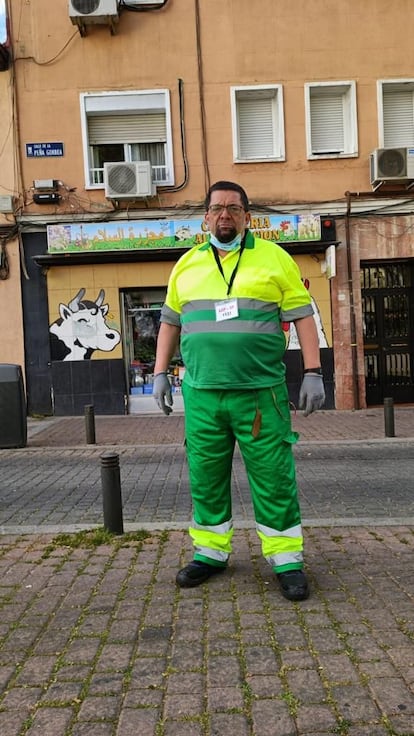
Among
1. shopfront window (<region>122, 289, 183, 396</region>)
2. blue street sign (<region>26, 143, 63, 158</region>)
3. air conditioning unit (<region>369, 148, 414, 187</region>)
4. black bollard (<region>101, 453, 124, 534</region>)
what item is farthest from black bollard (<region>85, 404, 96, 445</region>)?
air conditioning unit (<region>369, 148, 414, 187</region>)

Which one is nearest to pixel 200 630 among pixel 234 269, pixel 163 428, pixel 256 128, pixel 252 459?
pixel 252 459

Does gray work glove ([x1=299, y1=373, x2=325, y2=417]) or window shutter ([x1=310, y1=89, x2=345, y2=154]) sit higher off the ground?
window shutter ([x1=310, y1=89, x2=345, y2=154])

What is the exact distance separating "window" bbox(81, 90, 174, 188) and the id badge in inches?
398

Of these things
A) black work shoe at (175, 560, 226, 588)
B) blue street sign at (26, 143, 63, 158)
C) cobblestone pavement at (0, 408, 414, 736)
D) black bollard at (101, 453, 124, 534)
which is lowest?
cobblestone pavement at (0, 408, 414, 736)

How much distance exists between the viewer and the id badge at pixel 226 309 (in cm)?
329

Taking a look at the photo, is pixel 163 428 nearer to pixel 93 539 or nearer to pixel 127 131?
pixel 127 131

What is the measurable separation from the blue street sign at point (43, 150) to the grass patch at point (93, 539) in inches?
400

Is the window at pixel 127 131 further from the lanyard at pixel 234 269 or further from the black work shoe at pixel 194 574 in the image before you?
the black work shoe at pixel 194 574

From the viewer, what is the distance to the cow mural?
42.4ft

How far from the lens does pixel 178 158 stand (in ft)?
41.9

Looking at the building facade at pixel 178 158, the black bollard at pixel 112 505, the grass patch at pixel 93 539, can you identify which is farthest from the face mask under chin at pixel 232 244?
the building facade at pixel 178 158

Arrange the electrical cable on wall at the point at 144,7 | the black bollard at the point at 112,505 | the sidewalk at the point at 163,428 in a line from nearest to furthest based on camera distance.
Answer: the black bollard at the point at 112,505 → the sidewalk at the point at 163,428 → the electrical cable on wall at the point at 144,7

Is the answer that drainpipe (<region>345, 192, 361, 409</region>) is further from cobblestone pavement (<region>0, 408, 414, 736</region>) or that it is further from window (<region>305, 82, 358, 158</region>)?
cobblestone pavement (<region>0, 408, 414, 736</region>)

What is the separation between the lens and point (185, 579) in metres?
3.48
